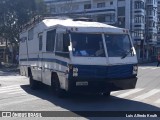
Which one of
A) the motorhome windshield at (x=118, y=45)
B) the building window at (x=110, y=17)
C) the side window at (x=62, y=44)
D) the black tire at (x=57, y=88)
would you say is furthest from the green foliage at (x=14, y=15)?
the motorhome windshield at (x=118, y=45)

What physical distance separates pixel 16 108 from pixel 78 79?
220cm

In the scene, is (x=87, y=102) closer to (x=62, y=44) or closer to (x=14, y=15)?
(x=62, y=44)

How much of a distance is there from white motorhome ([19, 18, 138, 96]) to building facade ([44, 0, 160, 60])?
5936 centimetres

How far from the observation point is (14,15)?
48.5 meters

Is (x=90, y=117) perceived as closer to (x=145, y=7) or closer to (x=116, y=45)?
(x=116, y=45)

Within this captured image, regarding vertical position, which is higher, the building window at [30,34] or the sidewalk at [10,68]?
the building window at [30,34]

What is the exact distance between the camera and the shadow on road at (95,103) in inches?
427

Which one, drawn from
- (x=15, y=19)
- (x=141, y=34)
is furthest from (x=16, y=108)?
(x=141, y=34)

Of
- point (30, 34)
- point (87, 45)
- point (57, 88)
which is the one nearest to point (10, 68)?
point (30, 34)

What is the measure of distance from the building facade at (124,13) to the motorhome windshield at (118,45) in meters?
59.7

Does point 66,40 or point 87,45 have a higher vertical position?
point 66,40

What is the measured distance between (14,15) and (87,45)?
3748 centimetres

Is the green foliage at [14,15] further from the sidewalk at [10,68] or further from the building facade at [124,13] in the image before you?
→ the building facade at [124,13]

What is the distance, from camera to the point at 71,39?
12352 mm
